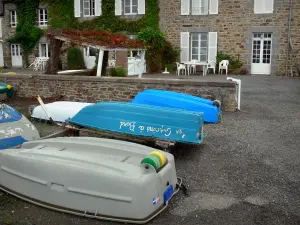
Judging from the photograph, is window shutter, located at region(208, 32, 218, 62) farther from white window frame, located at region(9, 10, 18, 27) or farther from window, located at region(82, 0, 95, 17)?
white window frame, located at region(9, 10, 18, 27)

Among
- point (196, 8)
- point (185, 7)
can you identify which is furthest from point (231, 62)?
point (185, 7)

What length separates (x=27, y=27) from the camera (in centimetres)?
2456

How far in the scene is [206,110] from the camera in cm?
820

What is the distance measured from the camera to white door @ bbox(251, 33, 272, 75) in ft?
64.4

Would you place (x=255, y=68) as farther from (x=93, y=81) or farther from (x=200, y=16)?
(x=93, y=81)

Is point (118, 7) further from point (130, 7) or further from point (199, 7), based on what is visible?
point (199, 7)

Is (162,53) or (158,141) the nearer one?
(158,141)

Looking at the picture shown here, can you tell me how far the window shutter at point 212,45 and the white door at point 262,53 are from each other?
6.59 ft

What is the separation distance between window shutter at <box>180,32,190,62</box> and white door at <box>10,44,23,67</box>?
11.5 m

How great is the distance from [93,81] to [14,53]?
1722 cm

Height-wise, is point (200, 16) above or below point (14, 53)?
above

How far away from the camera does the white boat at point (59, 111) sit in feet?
26.3

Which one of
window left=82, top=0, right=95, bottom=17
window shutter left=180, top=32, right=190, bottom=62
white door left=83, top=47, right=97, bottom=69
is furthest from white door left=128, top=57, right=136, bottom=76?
window left=82, top=0, right=95, bottom=17

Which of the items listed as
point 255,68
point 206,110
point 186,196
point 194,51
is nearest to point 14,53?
point 194,51
